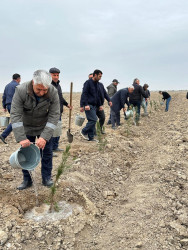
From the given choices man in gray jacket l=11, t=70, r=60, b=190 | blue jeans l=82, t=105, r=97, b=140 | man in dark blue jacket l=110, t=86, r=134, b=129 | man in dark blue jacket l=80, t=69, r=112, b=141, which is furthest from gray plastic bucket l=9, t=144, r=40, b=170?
man in dark blue jacket l=110, t=86, r=134, b=129

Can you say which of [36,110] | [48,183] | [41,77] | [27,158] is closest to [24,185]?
[48,183]

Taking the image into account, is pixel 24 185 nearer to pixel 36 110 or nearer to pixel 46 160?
pixel 46 160

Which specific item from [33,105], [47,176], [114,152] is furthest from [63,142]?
[33,105]

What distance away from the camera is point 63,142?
242 inches

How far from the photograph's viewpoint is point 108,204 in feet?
11.2

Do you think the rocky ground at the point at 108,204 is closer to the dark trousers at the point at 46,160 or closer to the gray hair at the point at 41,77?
the dark trousers at the point at 46,160

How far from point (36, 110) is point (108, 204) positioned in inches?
60.9

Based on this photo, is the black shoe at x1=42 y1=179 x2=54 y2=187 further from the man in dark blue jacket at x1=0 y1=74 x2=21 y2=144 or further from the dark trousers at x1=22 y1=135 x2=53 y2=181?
the man in dark blue jacket at x1=0 y1=74 x2=21 y2=144

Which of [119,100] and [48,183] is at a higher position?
[119,100]

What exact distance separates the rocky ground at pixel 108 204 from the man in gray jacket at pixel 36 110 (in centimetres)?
64

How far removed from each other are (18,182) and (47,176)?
0.49 m

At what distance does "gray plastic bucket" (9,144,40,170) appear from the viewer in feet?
9.59

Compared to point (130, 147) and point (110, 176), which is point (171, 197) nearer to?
point (110, 176)

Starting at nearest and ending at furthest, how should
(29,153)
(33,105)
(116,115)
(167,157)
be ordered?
(33,105)
(29,153)
(167,157)
(116,115)
